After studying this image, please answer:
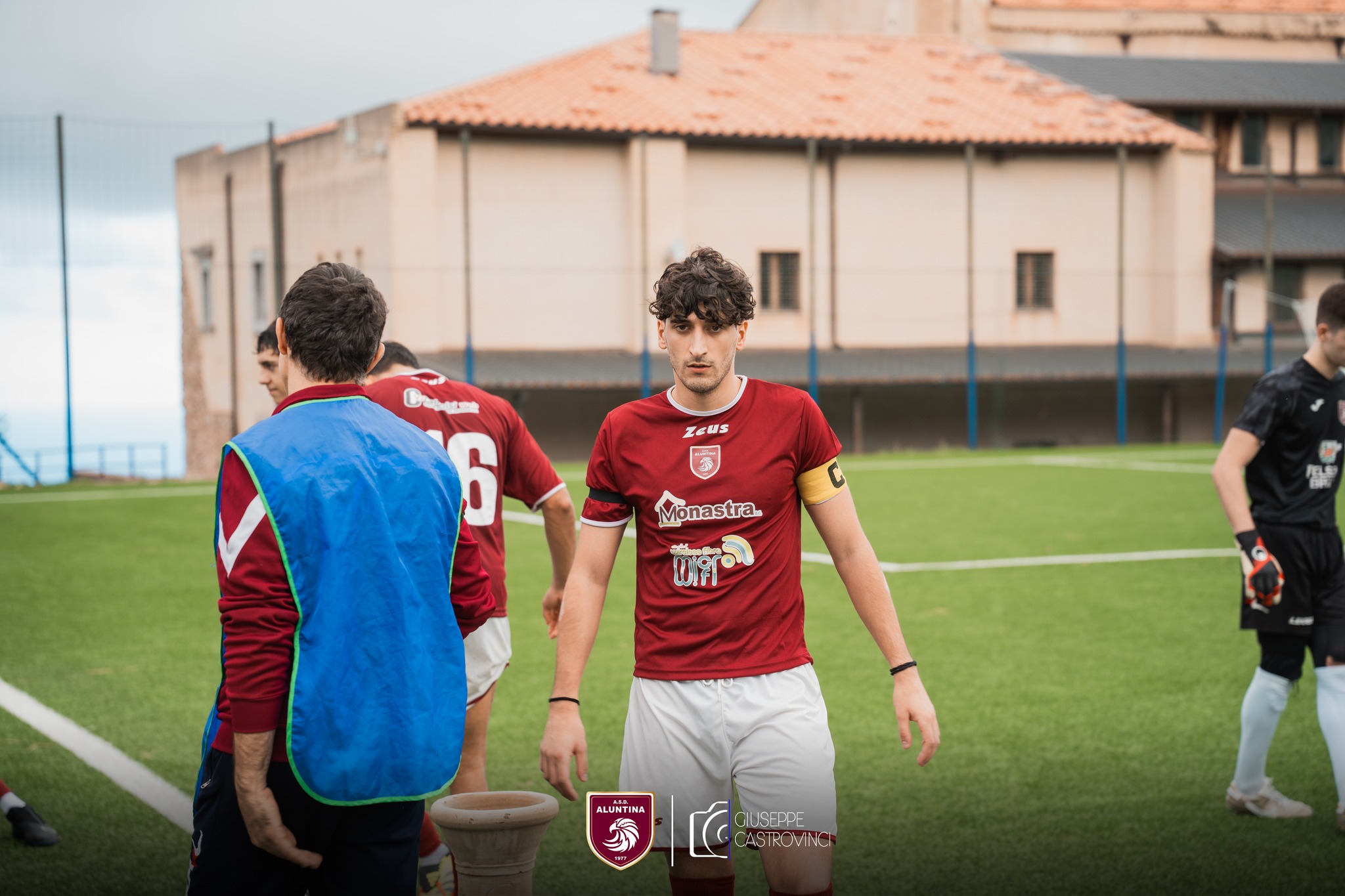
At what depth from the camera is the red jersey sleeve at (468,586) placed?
324cm

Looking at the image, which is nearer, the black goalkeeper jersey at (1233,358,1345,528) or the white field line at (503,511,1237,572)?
the black goalkeeper jersey at (1233,358,1345,528)

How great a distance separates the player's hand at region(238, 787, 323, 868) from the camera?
284 centimetres

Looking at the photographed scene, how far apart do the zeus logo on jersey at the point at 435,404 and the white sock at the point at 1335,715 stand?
3.66m

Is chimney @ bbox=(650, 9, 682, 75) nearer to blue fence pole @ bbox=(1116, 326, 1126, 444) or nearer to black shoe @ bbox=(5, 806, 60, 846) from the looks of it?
A: blue fence pole @ bbox=(1116, 326, 1126, 444)

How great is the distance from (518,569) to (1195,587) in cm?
618

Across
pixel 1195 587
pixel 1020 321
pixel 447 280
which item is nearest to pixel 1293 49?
pixel 1020 321

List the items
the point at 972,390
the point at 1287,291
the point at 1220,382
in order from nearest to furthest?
the point at 972,390, the point at 1220,382, the point at 1287,291

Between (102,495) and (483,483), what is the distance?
17.3 m

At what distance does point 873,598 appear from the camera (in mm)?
3689

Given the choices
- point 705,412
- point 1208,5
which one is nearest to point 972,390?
point 1208,5

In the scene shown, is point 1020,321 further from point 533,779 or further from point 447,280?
point 533,779

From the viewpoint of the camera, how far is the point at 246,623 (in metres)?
2.81

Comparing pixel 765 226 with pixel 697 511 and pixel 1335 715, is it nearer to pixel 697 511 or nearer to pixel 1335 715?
pixel 1335 715

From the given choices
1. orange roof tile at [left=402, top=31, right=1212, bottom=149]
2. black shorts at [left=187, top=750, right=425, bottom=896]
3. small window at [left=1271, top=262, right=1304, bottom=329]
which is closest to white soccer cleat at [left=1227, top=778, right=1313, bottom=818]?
black shorts at [left=187, top=750, right=425, bottom=896]
